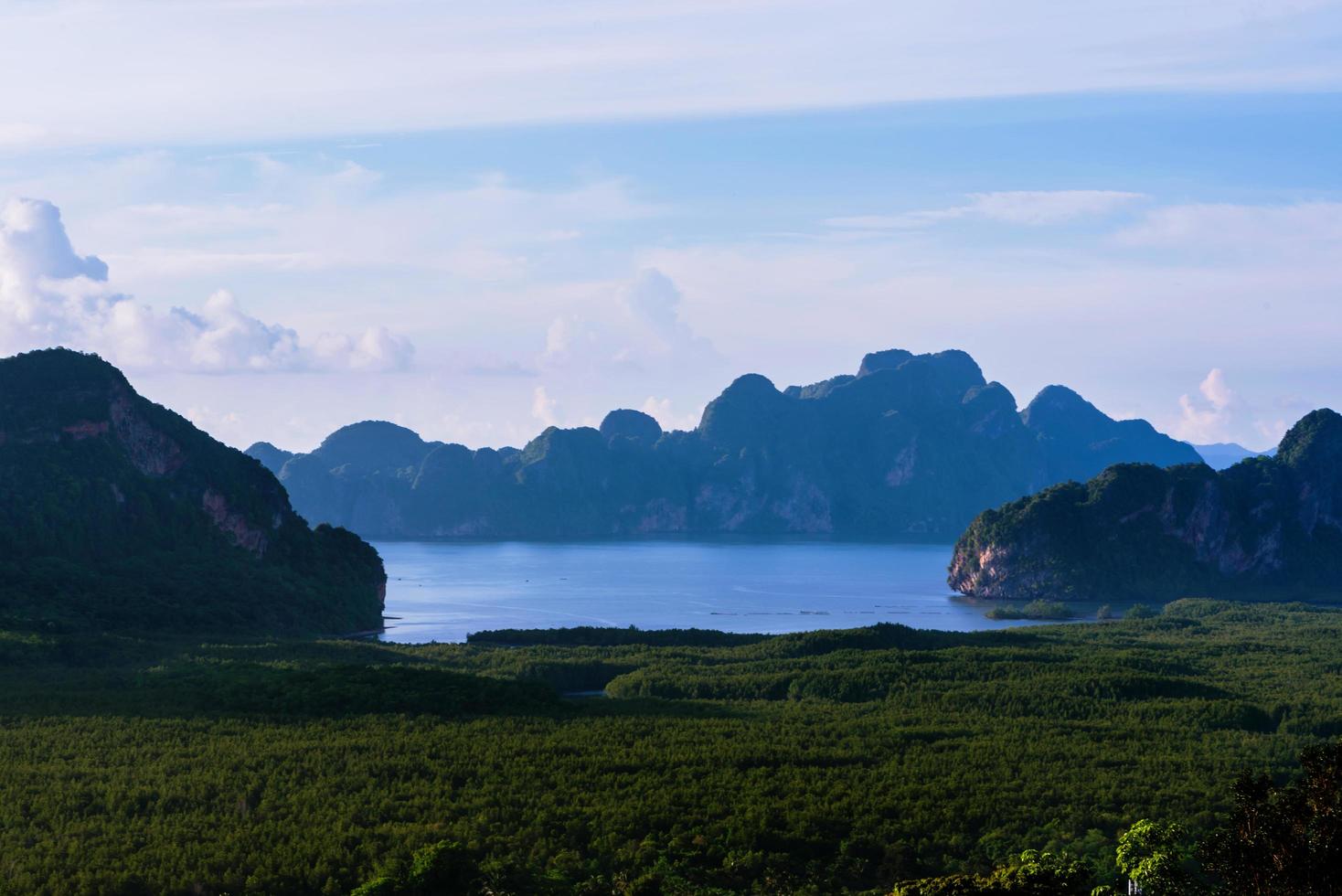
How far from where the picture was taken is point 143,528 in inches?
4368

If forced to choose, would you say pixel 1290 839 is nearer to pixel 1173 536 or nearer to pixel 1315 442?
pixel 1173 536

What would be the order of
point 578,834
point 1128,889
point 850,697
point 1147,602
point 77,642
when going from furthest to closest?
point 1147,602
point 77,642
point 850,697
point 578,834
point 1128,889

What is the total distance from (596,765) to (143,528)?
73835mm

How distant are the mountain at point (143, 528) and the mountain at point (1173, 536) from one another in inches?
3170

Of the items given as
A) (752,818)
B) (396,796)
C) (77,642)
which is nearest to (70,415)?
(77,642)

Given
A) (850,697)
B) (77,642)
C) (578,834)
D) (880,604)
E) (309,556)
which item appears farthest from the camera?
(880,604)

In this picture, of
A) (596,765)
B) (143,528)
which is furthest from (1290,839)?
(143,528)

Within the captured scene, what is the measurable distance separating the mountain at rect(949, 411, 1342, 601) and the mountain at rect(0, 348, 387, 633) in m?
80.5

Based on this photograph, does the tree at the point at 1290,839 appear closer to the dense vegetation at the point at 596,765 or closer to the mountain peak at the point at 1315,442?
the dense vegetation at the point at 596,765

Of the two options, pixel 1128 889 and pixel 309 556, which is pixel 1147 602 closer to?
pixel 309 556

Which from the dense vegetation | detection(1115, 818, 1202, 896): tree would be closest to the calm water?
the dense vegetation

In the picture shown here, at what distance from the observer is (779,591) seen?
16388 centimetres

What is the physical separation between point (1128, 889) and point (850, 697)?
42.7m

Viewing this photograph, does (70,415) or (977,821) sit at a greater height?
(70,415)
